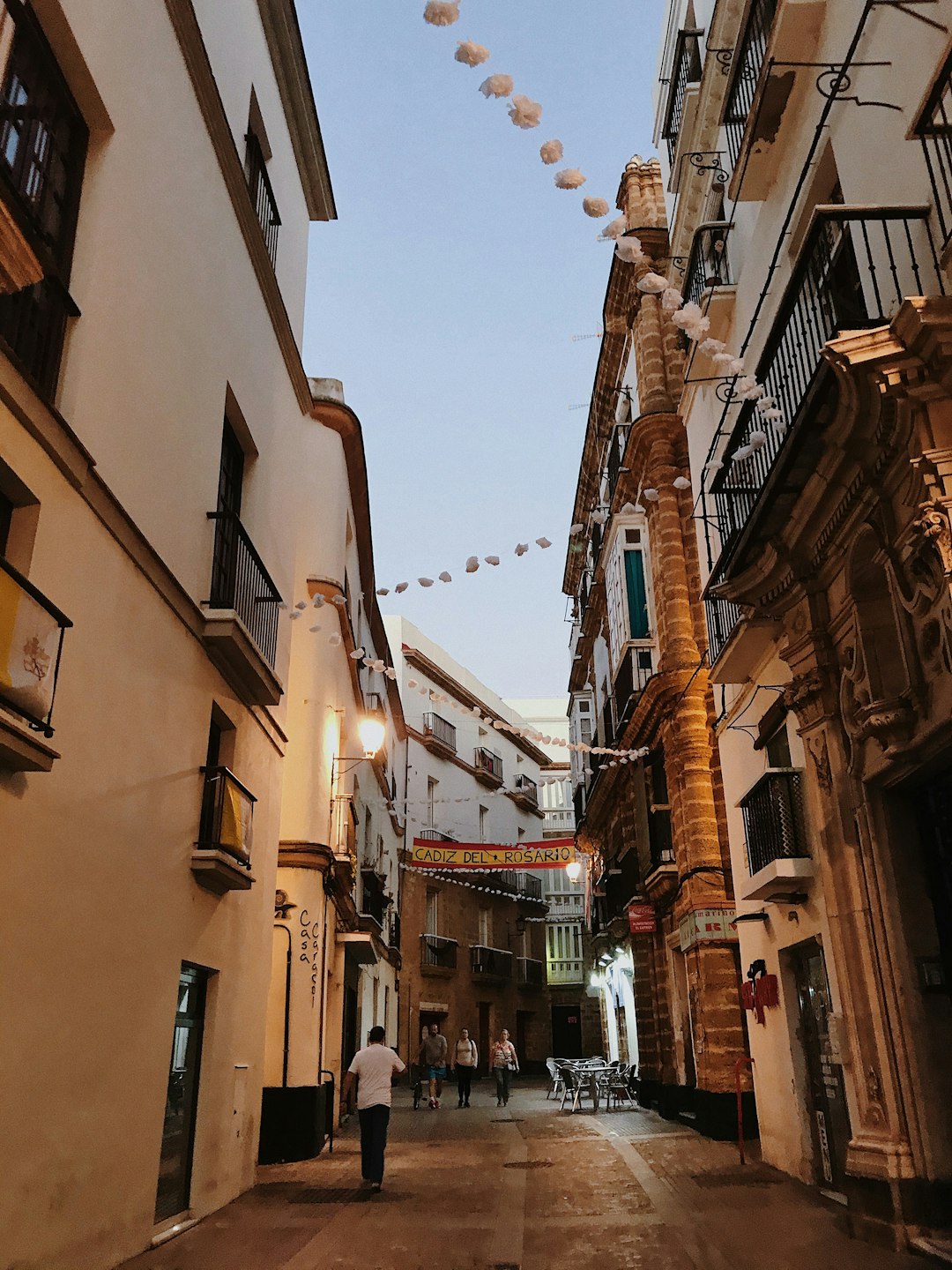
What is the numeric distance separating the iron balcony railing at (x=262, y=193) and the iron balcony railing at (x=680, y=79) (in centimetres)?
474

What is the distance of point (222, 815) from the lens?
773 centimetres

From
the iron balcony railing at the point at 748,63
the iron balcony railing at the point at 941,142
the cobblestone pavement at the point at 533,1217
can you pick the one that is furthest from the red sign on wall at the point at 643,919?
the iron balcony railing at the point at 941,142

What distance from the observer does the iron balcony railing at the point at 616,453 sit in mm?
18109

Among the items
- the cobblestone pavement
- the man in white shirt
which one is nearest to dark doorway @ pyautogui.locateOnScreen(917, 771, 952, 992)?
the cobblestone pavement

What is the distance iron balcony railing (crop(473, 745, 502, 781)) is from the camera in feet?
119

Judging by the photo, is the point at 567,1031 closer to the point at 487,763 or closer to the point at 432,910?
the point at 487,763

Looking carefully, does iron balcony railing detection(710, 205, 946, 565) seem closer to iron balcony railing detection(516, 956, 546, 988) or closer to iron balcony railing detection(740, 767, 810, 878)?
iron balcony railing detection(740, 767, 810, 878)

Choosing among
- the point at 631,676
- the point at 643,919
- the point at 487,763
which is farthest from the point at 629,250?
the point at 487,763

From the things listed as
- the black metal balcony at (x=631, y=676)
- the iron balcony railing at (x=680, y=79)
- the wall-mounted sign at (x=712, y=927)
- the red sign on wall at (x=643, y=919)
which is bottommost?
the wall-mounted sign at (x=712, y=927)

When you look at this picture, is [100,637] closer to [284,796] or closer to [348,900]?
[284,796]

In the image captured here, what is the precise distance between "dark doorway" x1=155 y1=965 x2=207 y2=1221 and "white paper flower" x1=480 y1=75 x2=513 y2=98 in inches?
235

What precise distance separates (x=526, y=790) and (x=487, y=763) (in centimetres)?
341

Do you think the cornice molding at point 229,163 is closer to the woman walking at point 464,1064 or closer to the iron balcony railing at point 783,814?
the iron balcony railing at point 783,814

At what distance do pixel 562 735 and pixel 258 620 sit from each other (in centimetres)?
3707
